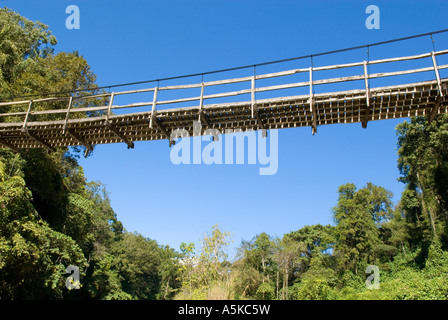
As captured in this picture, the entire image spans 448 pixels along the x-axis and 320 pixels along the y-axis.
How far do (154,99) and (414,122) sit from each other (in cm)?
2020

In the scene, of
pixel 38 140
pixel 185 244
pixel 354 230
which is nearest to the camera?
pixel 38 140

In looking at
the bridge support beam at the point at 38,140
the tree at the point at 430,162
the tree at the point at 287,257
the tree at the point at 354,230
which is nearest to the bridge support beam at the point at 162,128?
the bridge support beam at the point at 38,140

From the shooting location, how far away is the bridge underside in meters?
6.95

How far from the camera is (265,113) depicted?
25.1ft

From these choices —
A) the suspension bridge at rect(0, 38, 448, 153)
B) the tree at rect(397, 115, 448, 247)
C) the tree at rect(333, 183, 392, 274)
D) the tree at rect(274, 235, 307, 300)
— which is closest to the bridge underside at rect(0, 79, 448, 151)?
the suspension bridge at rect(0, 38, 448, 153)

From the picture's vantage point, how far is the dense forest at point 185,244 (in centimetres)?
1330

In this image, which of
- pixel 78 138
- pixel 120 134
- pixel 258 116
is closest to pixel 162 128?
pixel 120 134

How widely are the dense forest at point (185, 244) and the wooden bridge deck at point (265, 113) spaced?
2.68 m

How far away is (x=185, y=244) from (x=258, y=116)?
1097cm

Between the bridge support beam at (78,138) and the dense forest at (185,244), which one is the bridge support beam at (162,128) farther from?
the dense forest at (185,244)

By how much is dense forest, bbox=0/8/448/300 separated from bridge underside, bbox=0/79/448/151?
7.68 feet

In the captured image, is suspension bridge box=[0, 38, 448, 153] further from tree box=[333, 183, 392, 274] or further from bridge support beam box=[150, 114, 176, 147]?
tree box=[333, 183, 392, 274]

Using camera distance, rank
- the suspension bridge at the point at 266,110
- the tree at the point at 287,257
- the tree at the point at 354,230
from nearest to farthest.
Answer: the suspension bridge at the point at 266,110 → the tree at the point at 354,230 → the tree at the point at 287,257

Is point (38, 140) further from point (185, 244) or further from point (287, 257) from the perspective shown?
point (287, 257)
